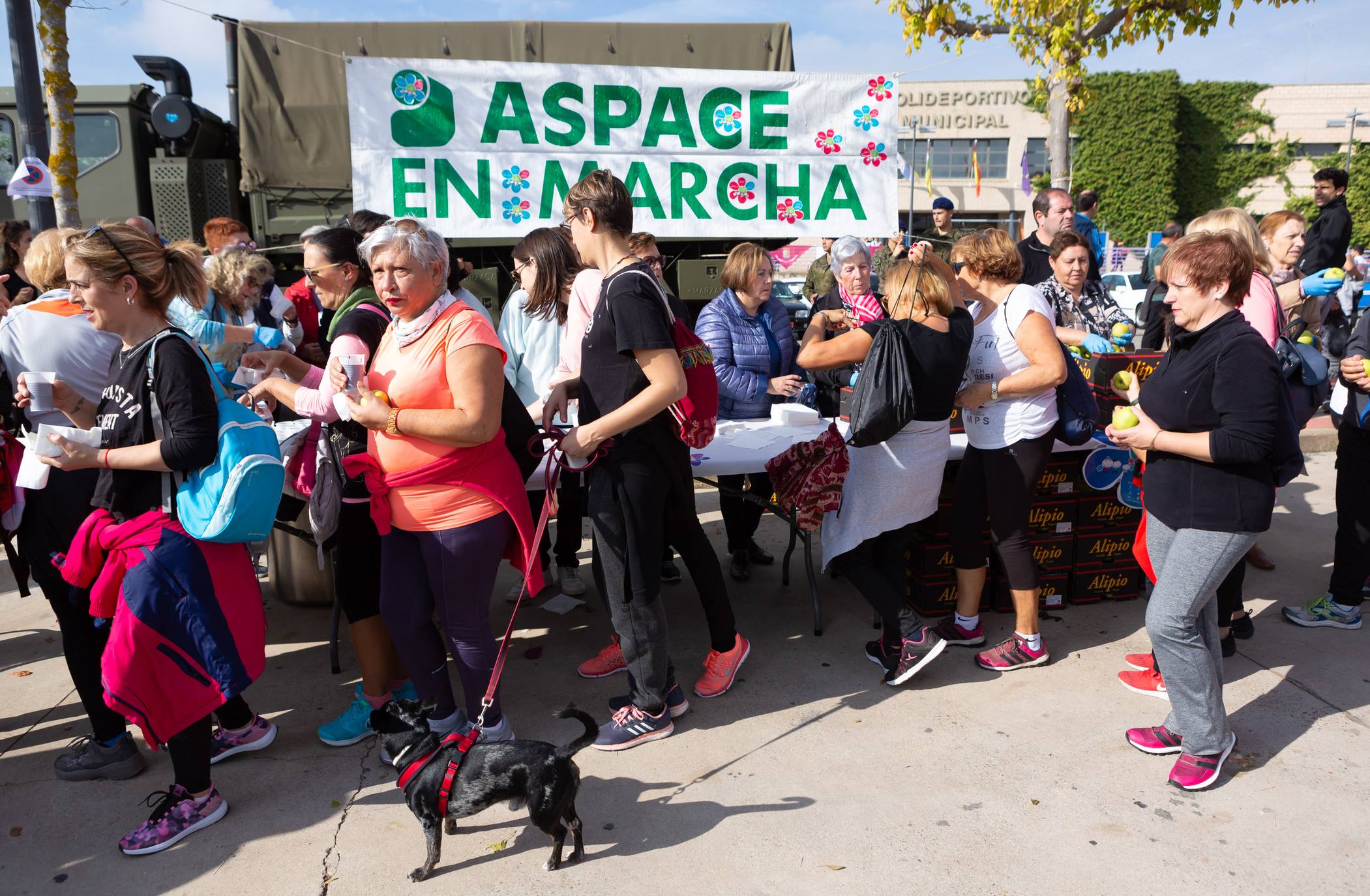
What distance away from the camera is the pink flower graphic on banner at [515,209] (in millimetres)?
5785

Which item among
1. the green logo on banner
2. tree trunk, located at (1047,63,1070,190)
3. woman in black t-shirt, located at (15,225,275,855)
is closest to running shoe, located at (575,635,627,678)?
Result: woman in black t-shirt, located at (15,225,275,855)

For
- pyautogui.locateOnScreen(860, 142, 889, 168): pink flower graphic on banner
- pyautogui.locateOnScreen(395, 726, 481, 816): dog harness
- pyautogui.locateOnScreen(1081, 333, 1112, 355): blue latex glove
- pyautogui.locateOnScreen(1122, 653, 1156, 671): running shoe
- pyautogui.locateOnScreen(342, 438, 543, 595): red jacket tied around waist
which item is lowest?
pyautogui.locateOnScreen(1122, 653, 1156, 671): running shoe

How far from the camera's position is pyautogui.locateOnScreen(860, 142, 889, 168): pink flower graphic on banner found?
20.3 ft

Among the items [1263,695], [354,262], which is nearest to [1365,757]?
[1263,695]

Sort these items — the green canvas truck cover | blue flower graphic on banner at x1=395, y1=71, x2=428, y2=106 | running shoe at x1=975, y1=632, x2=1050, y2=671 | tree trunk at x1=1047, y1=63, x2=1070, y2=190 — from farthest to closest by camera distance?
tree trunk at x1=1047, y1=63, x2=1070, y2=190 < the green canvas truck cover < blue flower graphic on banner at x1=395, y1=71, x2=428, y2=106 < running shoe at x1=975, y1=632, x2=1050, y2=671

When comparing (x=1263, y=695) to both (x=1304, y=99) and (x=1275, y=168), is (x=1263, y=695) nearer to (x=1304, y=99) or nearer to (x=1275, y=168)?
(x=1275, y=168)

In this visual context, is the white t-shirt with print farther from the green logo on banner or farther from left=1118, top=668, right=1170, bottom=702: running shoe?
the green logo on banner

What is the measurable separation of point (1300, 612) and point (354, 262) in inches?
169

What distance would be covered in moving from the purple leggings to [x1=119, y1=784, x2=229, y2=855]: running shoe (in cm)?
68

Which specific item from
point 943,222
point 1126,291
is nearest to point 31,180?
point 943,222

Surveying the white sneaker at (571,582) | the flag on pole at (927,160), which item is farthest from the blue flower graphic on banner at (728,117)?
the flag on pole at (927,160)

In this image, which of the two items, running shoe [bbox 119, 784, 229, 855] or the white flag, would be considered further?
the white flag

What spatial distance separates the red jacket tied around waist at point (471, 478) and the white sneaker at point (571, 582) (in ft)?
5.40

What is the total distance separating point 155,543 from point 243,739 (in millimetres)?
974
